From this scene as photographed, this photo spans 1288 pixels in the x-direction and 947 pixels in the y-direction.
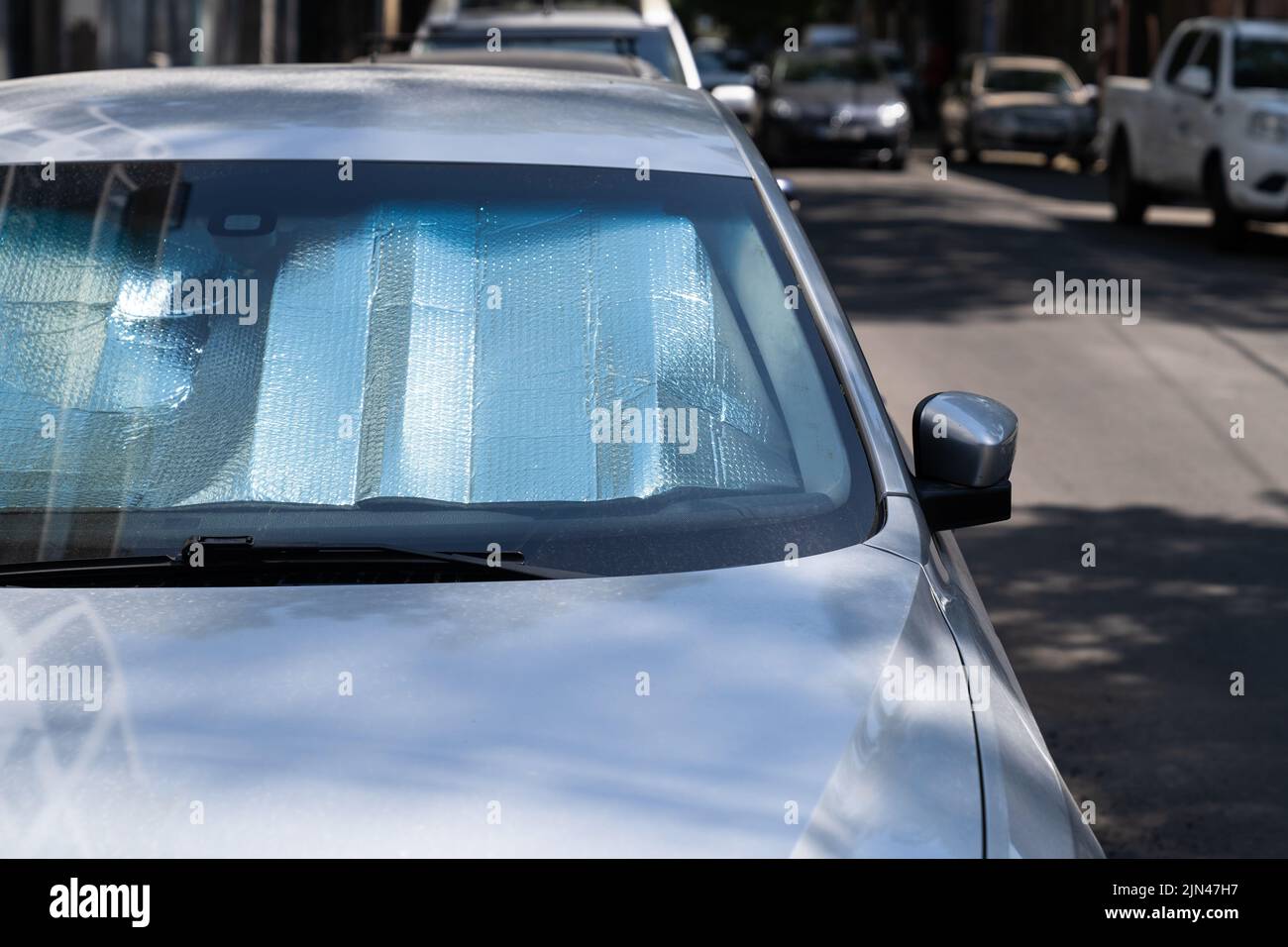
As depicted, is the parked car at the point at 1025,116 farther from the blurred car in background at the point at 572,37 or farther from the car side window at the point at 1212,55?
the blurred car in background at the point at 572,37

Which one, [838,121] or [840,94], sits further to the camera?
[840,94]

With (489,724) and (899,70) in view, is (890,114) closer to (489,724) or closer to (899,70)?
(899,70)

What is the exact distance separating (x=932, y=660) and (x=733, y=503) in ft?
1.53

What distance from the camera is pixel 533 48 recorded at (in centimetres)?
987

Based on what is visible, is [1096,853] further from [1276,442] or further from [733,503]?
[1276,442]

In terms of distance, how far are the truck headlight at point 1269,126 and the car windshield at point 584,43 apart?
771cm

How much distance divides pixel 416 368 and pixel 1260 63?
1577 cm

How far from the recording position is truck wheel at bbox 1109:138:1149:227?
19.0 metres

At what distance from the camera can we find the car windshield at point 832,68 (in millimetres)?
27078

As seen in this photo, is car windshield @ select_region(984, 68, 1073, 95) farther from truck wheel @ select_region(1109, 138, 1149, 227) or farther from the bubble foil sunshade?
the bubble foil sunshade

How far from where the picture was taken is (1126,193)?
754 inches

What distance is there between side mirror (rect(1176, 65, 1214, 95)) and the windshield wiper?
51.9 feet

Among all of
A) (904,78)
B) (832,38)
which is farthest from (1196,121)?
(904,78)

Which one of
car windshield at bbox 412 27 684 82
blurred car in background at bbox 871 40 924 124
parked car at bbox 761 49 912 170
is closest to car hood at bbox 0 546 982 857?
car windshield at bbox 412 27 684 82
